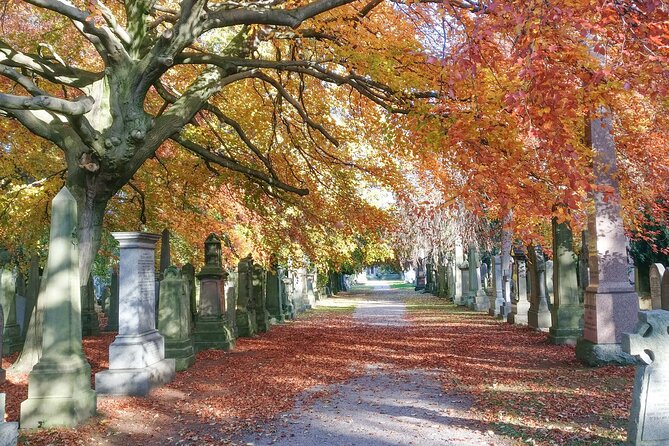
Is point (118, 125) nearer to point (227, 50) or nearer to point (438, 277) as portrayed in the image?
point (227, 50)

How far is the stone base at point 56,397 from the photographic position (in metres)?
6.76

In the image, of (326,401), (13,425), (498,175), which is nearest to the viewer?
(13,425)

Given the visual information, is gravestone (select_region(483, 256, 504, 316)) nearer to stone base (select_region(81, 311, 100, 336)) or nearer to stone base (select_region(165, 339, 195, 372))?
stone base (select_region(81, 311, 100, 336))

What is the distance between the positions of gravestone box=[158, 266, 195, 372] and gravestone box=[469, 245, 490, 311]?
17.7 metres

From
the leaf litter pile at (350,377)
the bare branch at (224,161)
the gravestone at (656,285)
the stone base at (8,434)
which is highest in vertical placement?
the bare branch at (224,161)

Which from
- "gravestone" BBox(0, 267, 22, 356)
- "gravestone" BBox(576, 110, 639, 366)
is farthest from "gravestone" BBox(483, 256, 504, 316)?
"gravestone" BBox(0, 267, 22, 356)

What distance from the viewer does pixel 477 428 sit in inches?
245

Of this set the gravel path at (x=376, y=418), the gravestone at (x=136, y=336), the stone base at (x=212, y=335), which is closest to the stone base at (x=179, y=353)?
the gravestone at (x=136, y=336)

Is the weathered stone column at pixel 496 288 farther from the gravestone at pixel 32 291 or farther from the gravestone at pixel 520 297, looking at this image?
the gravestone at pixel 32 291

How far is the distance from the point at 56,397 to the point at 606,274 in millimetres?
8496

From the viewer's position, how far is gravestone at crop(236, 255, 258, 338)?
16734mm

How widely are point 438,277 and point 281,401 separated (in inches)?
1377

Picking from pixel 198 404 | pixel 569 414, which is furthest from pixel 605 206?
pixel 198 404

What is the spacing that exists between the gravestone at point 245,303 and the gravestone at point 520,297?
27.8ft
